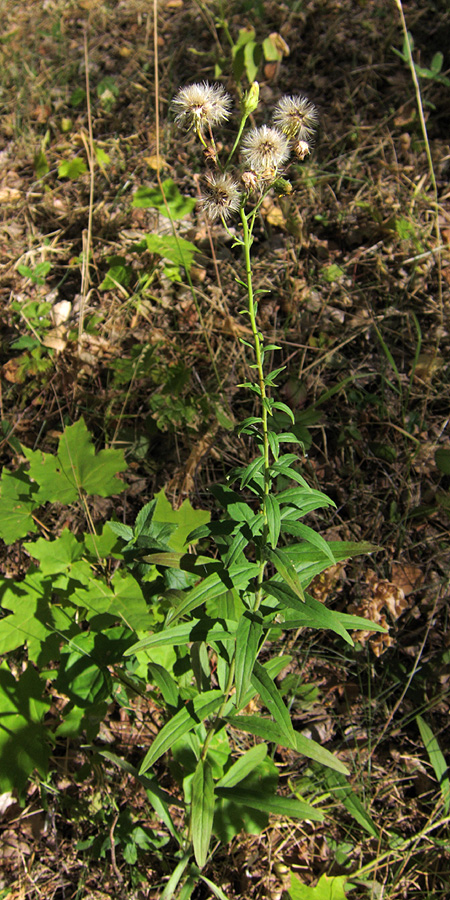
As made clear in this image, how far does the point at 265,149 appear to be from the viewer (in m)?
1.36

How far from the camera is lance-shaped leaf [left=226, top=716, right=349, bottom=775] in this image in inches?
67.8

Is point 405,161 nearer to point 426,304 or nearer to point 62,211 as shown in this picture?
point 426,304

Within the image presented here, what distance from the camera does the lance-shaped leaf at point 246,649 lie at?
1484 mm

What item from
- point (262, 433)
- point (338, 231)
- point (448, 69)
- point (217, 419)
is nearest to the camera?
point (262, 433)

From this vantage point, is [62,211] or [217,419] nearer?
[217,419]

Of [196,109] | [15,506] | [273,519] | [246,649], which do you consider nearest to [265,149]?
[196,109]

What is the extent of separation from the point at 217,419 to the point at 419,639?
4.35 ft

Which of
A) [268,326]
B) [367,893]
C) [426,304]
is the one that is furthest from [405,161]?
[367,893]

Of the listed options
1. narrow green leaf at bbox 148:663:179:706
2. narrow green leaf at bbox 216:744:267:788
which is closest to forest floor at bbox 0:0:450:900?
narrow green leaf at bbox 216:744:267:788

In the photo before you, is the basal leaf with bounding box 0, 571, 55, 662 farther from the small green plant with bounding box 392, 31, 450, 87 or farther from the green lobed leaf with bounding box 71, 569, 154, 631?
the small green plant with bounding box 392, 31, 450, 87

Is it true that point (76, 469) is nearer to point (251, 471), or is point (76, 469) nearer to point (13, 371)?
point (251, 471)

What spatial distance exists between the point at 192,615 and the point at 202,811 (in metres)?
0.62

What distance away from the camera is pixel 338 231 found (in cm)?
341

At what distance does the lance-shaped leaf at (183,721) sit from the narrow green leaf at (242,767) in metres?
0.36
